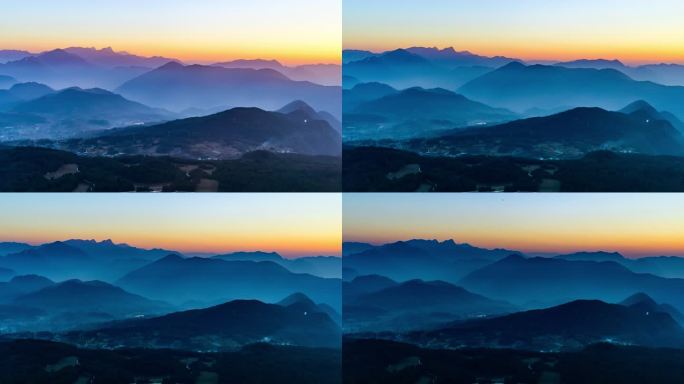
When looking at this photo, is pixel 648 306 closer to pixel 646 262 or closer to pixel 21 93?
pixel 646 262

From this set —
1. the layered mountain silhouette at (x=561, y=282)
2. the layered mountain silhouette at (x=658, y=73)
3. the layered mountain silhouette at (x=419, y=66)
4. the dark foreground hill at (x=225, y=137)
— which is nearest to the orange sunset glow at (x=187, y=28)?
the layered mountain silhouette at (x=419, y=66)

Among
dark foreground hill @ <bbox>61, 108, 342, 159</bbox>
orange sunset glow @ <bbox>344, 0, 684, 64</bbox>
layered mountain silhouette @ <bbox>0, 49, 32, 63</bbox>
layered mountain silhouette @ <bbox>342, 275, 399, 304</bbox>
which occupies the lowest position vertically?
layered mountain silhouette @ <bbox>342, 275, 399, 304</bbox>

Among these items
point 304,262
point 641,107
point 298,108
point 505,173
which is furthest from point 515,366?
point 298,108

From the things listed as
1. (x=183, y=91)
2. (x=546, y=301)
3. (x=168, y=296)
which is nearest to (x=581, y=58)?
(x=546, y=301)

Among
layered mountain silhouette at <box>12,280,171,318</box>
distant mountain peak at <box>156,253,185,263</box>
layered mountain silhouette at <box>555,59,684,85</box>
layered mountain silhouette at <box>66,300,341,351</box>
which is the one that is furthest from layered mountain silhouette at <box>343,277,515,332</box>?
layered mountain silhouette at <box>555,59,684,85</box>

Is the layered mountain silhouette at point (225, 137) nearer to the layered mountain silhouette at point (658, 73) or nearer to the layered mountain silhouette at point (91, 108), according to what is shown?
the layered mountain silhouette at point (91, 108)

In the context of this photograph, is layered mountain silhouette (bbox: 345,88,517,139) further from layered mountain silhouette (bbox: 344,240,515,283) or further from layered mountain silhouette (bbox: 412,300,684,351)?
layered mountain silhouette (bbox: 412,300,684,351)

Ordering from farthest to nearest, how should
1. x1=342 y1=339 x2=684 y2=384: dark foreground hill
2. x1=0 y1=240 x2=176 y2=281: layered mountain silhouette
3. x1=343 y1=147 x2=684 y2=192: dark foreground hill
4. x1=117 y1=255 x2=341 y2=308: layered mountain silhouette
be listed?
x1=0 y1=240 x2=176 y2=281: layered mountain silhouette < x1=117 y1=255 x2=341 y2=308: layered mountain silhouette < x1=342 y1=339 x2=684 y2=384: dark foreground hill < x1=343 y1=147 x2=684 y2=192: dark foreground hill
